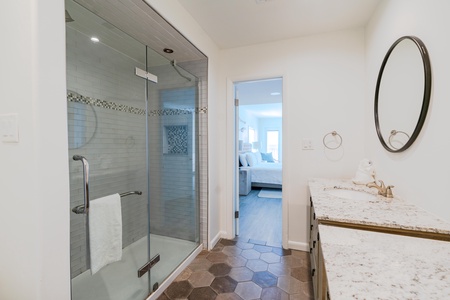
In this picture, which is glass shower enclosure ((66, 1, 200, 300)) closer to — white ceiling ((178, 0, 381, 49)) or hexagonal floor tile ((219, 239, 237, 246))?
hexagonal floor tile ((219, 239, 237, 246))

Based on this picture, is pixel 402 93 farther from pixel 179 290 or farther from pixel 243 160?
pixel 243 160

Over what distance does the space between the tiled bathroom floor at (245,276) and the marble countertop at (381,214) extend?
91cm

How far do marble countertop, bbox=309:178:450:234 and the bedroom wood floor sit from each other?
145 centimetres

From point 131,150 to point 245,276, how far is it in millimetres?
1820

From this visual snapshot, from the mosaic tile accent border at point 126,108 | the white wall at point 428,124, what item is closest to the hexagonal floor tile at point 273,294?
the white wall at point 428,124

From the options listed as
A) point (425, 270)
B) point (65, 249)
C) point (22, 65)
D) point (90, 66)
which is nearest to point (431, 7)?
point (425, 270)

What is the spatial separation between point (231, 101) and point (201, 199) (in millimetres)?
1277

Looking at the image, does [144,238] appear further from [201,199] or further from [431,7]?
[431,7]

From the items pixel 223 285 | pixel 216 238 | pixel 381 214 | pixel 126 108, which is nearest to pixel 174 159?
pixel 126 108

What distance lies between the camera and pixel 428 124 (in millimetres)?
1191

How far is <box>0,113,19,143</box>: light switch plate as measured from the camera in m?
0.91

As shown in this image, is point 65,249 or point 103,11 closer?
point 65,249

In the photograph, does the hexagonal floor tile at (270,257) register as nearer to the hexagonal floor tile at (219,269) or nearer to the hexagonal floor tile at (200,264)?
the hexagonal floor tile at (219,269)

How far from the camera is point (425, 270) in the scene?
0.70 meters
